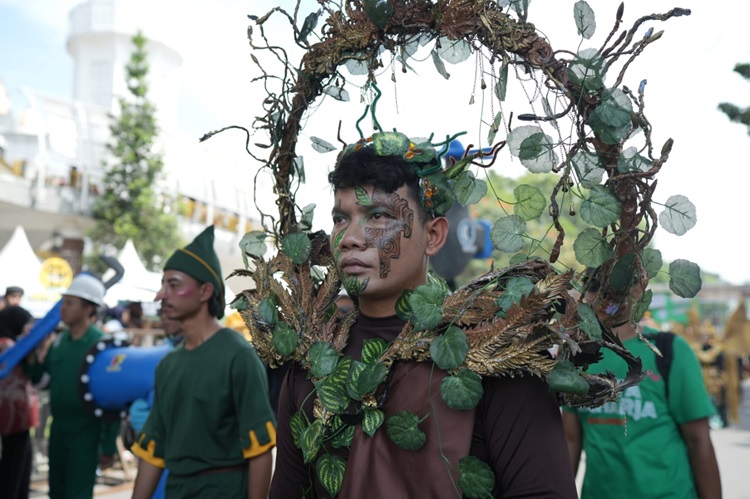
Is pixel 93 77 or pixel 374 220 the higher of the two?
pixel 93 77

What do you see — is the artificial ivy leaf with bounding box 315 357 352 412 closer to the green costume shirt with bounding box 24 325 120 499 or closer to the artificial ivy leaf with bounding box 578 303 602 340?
the artificial ivy leaf with bounding box 578 303 602 340

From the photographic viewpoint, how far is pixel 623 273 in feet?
5.97

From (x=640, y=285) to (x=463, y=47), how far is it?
81 cm

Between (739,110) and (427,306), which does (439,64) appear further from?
(739,110)

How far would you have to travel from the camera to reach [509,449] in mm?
1751

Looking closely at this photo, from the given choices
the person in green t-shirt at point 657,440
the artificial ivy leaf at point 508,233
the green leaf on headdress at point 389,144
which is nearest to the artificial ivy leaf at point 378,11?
the green leaf on headdress at point 389,144

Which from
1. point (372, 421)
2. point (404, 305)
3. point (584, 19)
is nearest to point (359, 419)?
point (372, 421)

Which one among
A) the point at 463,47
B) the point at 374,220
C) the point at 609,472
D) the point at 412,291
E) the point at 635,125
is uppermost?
the point at 463,47

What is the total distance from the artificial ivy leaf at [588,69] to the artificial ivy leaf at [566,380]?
2.19ft

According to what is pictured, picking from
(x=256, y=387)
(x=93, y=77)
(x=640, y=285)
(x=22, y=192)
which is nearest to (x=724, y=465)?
(x=256, y=387)

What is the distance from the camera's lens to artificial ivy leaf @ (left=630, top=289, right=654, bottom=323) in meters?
→ 1.85

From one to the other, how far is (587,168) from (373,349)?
2.34 feet

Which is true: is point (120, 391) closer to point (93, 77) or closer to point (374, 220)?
point (374, 220)

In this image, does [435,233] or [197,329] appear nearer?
[435,233]
